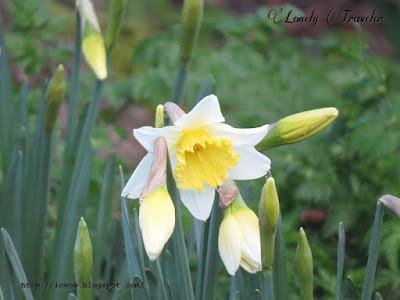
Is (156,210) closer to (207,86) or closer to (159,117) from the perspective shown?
(159,117)

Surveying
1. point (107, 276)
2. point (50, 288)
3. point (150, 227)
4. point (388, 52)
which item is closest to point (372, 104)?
point (107, 276)

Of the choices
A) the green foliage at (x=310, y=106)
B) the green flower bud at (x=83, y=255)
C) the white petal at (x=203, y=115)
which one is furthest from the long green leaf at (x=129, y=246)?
the green foliage at (x=310, y=106)

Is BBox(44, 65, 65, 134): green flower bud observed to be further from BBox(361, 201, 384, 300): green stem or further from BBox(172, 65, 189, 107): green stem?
BBox(361, 201, 384, 300): green stem

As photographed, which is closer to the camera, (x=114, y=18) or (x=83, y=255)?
(x=83, y=255)

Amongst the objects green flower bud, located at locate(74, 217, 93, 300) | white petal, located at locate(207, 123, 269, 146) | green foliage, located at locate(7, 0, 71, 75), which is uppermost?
green foliage, located at locate(7, 0, 71, 75)

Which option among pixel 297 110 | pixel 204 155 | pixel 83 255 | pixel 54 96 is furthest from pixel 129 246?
pixel 297 110

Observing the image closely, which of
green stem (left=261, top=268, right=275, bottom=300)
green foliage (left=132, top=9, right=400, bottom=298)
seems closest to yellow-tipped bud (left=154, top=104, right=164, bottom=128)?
green stem (left=261, top=268, right=275, bottom=300)

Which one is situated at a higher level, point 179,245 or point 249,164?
point 249,164
